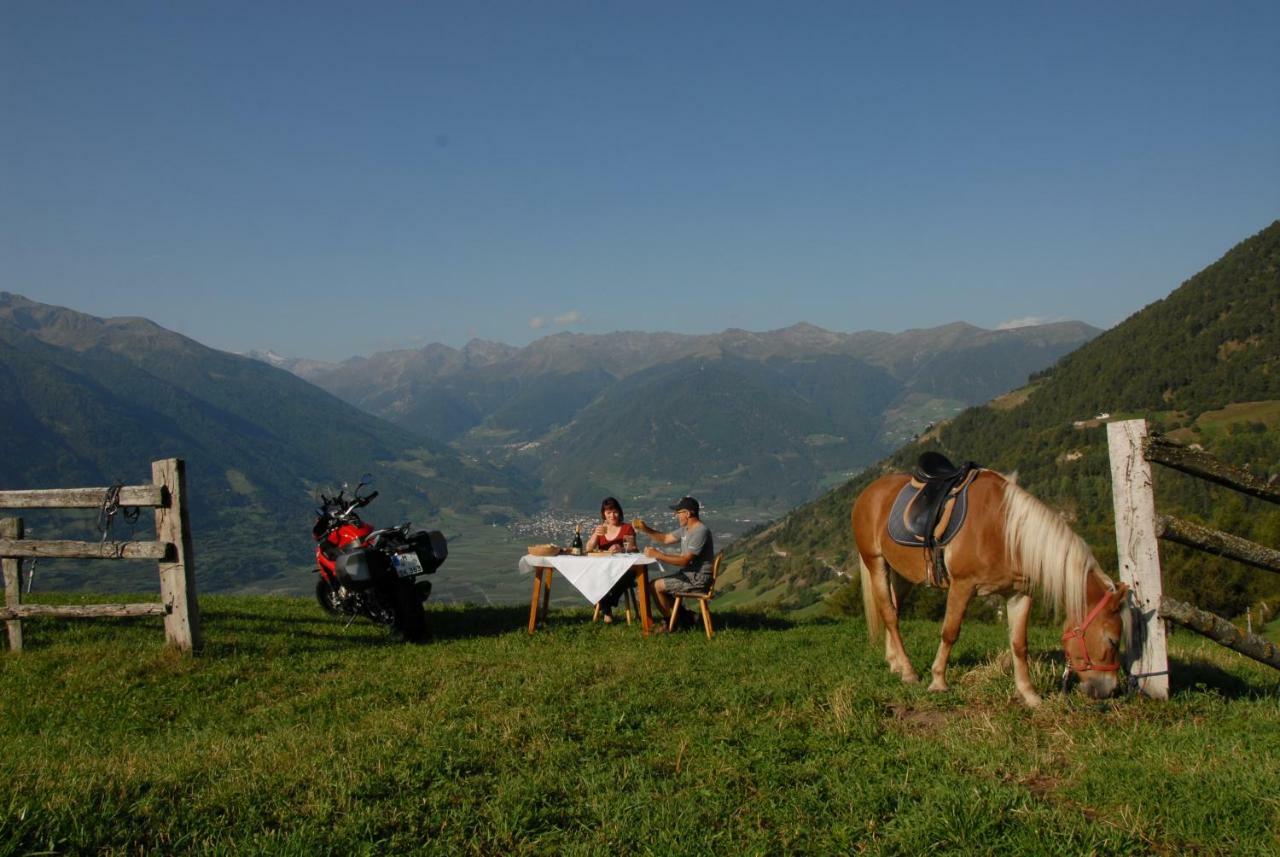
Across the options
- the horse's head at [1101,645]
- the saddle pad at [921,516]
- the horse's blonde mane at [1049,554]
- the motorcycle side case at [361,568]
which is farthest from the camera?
the motorcycle side case at [361,568]

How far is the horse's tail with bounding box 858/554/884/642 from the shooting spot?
9398mm

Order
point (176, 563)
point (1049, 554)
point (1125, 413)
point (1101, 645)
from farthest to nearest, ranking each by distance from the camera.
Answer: point (1125, 413)
point (176, 563)
point (1049, 554)
point (1101, 645)

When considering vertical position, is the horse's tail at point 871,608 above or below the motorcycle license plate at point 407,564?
below

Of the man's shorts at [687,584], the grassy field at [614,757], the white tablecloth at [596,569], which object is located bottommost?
the grassy field at [614,757]

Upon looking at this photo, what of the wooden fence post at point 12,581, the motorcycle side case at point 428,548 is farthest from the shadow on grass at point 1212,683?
the wooden fence post at point 12,581

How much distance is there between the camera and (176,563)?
9.34 meters

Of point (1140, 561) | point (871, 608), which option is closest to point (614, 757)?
point (1140, 561)

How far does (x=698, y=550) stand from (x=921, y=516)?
4302 mm

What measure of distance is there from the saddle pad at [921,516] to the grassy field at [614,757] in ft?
4.41

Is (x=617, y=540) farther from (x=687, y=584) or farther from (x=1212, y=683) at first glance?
(x=1212, y=683)

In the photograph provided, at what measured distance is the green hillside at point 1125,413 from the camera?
122m

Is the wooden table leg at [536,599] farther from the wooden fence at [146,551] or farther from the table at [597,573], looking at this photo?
the wooden fence at [146,551]

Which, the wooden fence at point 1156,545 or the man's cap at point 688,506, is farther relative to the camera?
the man's cap at point 688,506

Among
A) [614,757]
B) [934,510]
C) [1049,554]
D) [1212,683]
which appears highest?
[934,510]
